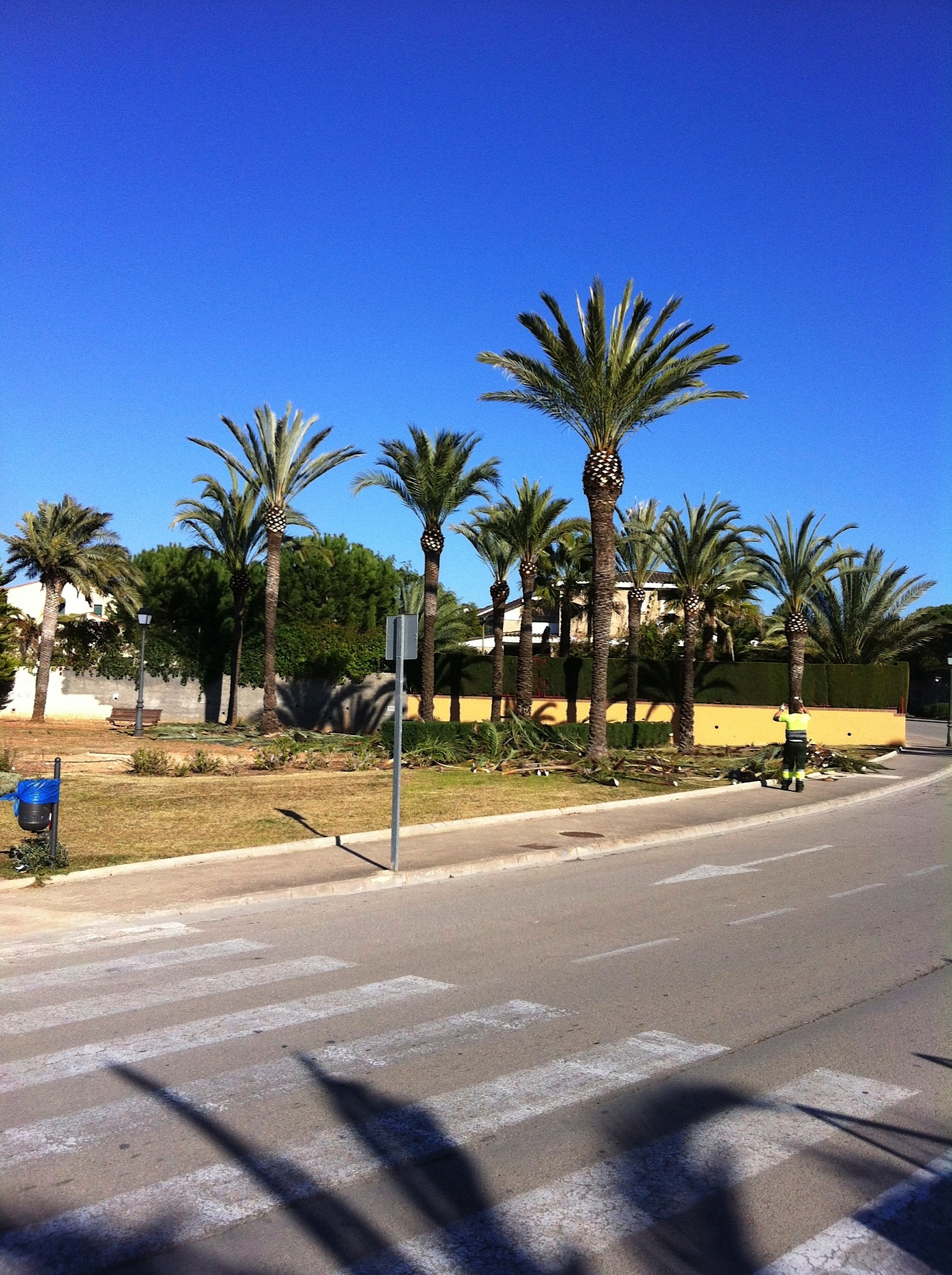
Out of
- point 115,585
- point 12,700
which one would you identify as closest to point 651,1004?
point 115,585

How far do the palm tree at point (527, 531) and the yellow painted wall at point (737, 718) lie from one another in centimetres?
358

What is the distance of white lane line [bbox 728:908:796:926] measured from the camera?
30.2 ft

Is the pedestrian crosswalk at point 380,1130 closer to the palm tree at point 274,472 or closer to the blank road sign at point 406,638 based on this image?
the blank road sign at point 406,638

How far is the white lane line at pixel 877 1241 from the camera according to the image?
11.7 feet

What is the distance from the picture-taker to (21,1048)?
5719 millimetres

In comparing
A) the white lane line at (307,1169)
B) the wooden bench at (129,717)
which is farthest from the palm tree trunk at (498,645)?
the white lane line at (307,1169)

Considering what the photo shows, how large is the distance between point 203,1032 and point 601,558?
19627mm

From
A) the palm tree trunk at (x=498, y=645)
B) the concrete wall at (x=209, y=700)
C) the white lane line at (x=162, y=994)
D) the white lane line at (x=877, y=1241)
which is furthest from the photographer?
the concrete wall at (x=209, y=700)

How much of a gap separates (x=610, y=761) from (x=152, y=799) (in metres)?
10.8

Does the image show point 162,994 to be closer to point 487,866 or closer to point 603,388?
point 487,866

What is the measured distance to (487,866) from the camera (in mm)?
12148

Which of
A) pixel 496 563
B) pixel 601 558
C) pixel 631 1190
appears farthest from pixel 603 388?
pixel 631 1190

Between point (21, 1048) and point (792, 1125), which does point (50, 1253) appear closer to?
point (21, 1048)

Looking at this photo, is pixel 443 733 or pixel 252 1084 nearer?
pixel 252 1084
